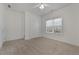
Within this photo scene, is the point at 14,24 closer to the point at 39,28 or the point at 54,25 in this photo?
the point at 39,28

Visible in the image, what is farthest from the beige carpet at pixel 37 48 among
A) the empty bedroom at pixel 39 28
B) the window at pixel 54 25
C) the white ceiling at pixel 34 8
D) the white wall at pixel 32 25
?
the white ceiling at pixel 34 8

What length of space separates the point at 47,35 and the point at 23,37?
0.51 m

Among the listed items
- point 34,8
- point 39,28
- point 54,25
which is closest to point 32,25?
point 39,28

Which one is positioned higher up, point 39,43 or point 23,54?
point 39,43

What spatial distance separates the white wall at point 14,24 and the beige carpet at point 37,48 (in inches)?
4.9

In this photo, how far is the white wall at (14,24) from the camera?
182cm

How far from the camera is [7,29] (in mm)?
1824

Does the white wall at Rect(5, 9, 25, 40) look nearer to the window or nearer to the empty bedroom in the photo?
the empty bedroom

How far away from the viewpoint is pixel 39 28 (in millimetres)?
1937

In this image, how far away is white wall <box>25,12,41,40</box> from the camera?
1.90m

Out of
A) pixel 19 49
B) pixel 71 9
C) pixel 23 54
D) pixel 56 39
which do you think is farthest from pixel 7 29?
pixel 71 9

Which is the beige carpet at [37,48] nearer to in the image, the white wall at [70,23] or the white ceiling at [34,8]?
the white wall at [70,23]

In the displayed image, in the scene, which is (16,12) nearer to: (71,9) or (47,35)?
(47,35)

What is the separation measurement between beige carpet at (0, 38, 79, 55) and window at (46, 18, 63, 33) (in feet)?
0.73
